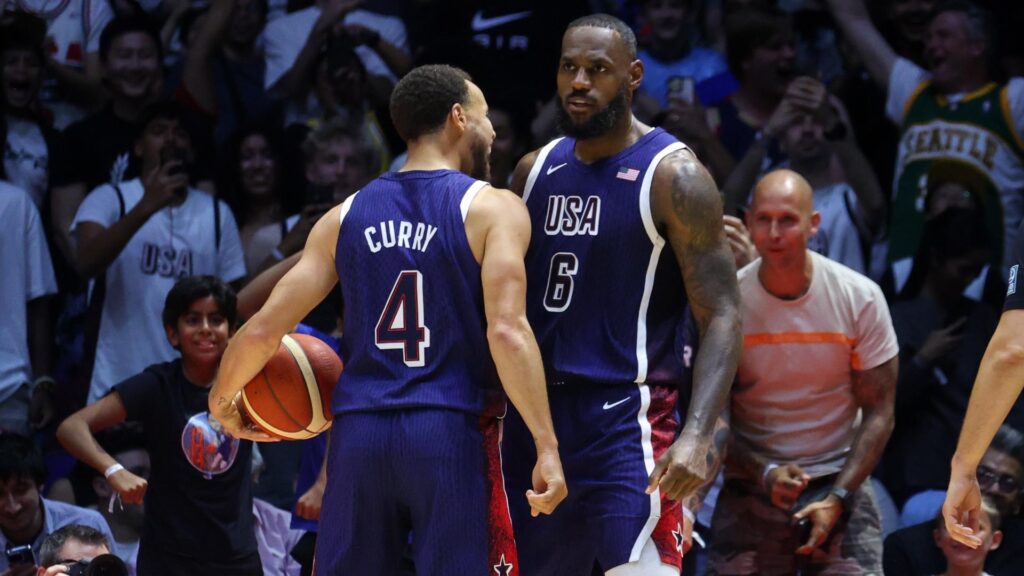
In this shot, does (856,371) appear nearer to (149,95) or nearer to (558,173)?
(558,173)

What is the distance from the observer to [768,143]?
8.95m

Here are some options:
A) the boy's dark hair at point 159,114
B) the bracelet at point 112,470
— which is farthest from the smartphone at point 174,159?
the bracelet at point 112,470

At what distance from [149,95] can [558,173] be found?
4548 mm

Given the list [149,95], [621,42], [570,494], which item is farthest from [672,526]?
[149,95]

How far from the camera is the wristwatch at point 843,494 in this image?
6.44 m

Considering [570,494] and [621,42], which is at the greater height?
[621,42]

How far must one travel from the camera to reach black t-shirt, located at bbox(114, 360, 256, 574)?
22.3ft

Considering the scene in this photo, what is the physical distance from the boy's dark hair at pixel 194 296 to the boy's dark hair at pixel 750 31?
3723 millimetres

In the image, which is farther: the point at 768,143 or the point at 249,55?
the point at 249,55

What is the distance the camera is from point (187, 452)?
22.5 feet

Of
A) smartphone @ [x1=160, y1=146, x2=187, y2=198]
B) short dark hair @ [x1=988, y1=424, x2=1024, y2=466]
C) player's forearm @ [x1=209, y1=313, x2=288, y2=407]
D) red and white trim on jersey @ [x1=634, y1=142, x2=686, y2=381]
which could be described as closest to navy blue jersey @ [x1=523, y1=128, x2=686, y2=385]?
red and white trim on jersey @ [x1=634, y1=142, x2=686, y2=381]

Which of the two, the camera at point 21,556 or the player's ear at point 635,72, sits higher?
the player's ear at point 635,72

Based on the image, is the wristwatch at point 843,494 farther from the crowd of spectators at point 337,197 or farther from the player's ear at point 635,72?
the player's ear at point 635,72

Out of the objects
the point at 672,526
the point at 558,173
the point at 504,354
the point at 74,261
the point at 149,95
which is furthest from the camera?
the point at 149,95
